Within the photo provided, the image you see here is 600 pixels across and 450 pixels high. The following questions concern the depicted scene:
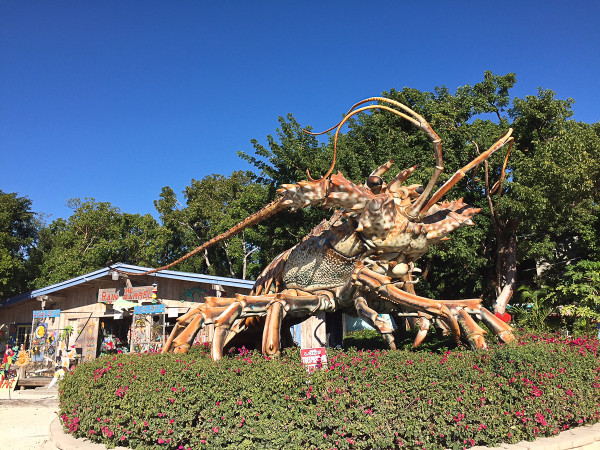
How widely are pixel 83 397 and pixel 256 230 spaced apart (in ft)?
41.2

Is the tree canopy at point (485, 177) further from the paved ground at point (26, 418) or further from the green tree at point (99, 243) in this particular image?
the paved ground at point (26, 418)

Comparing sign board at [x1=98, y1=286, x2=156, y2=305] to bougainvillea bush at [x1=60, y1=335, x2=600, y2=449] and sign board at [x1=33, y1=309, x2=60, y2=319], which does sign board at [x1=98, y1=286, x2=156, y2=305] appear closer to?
sign board at [x1=33, y1=309, x2=60, y2=319]

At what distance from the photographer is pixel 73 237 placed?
3039 cm

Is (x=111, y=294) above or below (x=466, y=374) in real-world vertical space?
above

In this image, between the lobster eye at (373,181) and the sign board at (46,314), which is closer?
the lobster eye at (373,181)

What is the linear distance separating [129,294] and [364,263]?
446 inches

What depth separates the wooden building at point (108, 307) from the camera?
15008 millimetres

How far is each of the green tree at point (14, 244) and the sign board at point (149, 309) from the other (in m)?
9.05

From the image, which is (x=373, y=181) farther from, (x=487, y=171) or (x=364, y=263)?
(x=487, y=171)

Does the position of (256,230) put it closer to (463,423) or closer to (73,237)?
(463,423)

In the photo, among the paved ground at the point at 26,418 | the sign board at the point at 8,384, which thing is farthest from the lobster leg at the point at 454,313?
the sign board at the point at 8,384

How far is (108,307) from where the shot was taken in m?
16.7

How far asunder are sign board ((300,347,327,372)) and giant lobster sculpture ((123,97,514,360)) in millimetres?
887

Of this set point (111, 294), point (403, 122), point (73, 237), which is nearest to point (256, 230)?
point (111, 294)
